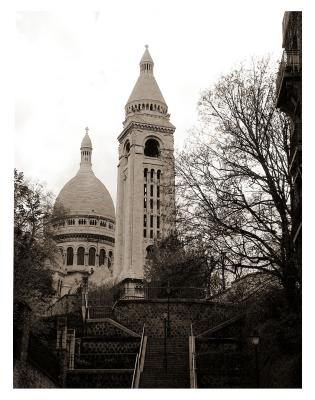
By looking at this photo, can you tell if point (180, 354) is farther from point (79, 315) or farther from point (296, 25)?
point (296, 25)

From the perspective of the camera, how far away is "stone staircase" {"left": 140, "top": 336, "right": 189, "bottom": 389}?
27297 millimetres

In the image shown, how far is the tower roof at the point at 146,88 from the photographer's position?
8619cm

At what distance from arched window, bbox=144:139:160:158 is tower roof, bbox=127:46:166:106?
14.5 feet

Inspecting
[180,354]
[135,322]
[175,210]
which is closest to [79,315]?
[135,322]

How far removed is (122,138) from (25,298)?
61.9 m

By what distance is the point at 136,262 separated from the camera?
82.1 m

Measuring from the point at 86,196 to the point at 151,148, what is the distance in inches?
796

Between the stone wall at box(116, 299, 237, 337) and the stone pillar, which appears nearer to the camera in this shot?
the stone pillar

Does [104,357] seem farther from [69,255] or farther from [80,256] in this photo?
[80,256]

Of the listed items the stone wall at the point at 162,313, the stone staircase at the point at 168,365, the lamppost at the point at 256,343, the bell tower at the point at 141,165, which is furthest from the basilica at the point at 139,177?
the lamppost at the point at 256,343

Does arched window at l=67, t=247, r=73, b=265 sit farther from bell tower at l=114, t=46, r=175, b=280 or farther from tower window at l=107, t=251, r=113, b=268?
bell tower at l=114, t=46, r=175, b=280

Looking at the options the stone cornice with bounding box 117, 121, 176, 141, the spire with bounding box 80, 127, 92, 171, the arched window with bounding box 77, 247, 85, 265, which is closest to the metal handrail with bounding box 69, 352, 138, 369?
the stone cornice with bounding box 117, 121, 176, 141

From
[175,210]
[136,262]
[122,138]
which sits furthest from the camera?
[122,138]

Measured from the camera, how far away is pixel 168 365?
2962 cm
